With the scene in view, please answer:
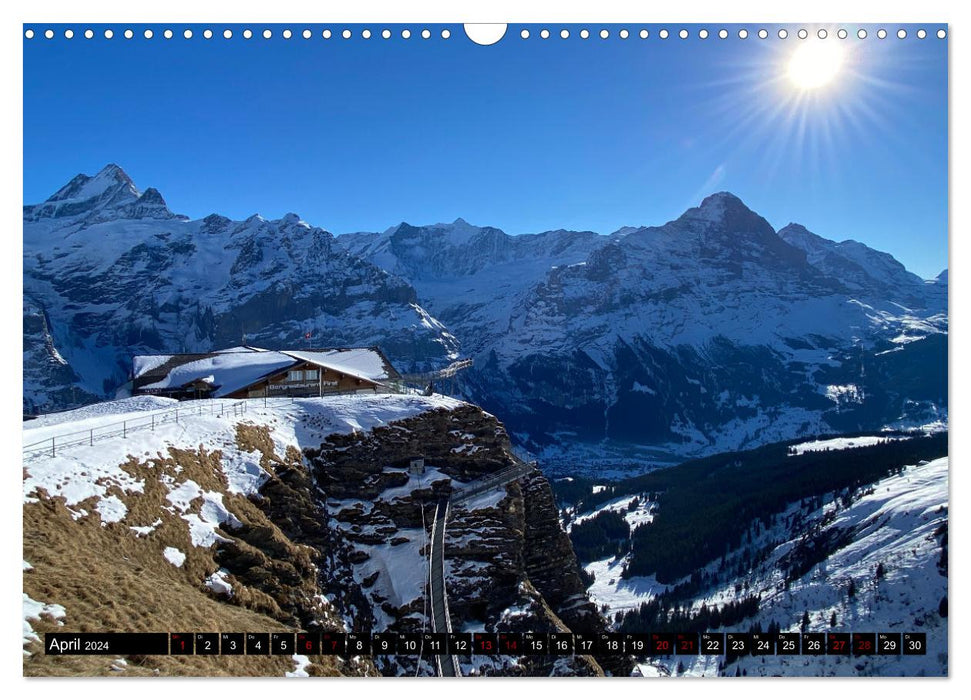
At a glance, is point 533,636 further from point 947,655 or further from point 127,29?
point 127,29

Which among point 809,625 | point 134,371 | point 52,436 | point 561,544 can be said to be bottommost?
point 809,625

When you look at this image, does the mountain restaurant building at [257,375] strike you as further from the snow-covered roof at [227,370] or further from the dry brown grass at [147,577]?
the dry brown grass at [147,577]

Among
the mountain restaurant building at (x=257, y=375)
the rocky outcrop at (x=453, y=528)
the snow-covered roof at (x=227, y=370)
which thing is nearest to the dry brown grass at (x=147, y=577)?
the rocky outcrop at (x=453, y=528)

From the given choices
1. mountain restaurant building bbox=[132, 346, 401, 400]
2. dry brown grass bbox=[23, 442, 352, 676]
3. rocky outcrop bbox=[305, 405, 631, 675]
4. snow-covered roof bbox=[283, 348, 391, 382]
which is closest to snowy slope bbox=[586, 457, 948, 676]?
rocky outcrop bbox=[305, 405, 631, 675]

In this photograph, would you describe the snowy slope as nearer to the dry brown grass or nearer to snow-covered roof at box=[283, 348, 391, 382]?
snow-covered roof at box=[283, 348, 391, 382]

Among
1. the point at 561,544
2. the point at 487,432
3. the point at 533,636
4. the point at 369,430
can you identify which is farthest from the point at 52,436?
the point at 561,544

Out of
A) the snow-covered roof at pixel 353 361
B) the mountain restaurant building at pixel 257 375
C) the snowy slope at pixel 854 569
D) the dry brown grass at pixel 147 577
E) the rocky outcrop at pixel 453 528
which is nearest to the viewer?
the dry brown grass at pixel 147 577

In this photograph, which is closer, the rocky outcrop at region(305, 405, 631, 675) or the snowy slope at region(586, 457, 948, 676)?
the rocky outcrop at region(305, 405, 631, 675)
